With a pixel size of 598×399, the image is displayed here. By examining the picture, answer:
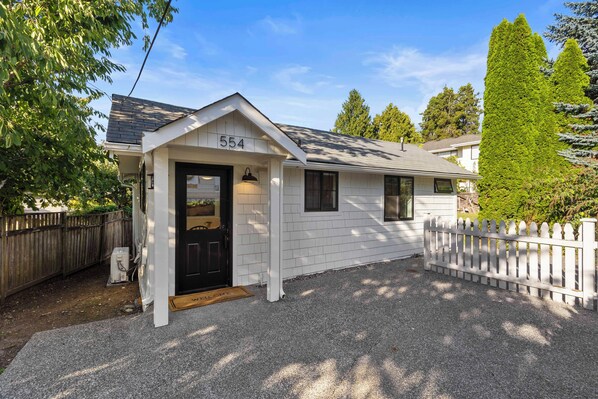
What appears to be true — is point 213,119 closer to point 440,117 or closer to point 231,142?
point 231,142

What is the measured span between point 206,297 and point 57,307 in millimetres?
2551

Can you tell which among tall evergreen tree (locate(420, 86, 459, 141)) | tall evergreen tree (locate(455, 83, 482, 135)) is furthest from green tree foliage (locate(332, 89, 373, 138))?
tall evergreen tree (locate(455, 83, 482, 135))

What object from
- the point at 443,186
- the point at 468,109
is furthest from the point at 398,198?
the point at 468,109

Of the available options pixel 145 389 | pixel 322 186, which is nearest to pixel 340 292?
pixel 322 186

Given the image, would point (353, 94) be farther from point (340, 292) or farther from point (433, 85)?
point (340, 292)

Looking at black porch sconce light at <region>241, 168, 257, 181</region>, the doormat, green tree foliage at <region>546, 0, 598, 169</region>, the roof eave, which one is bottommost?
the doormat

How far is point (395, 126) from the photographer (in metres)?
29.4

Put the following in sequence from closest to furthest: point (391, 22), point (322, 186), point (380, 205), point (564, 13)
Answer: point (322, 186)
point (380, 205)
point (391, 22)
point (564, 13)

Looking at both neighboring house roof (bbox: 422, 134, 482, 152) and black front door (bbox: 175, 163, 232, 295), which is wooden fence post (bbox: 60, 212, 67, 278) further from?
neighboring house roof (bbox: 422, 134, 482, 152)

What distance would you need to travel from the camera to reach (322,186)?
675 centimetres

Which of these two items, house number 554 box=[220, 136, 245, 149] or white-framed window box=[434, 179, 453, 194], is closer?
house number 554 box=[220, 136, 245, 149]

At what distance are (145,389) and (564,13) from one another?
19.4 metres

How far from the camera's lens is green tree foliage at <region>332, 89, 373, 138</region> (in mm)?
32938

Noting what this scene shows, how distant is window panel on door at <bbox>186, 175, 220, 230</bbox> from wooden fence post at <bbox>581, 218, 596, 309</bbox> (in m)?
5.91
